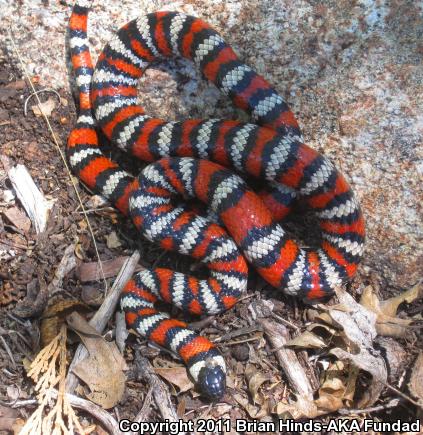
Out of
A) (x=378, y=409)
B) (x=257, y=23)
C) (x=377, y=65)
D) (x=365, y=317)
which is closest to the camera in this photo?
(x=378, y=409)

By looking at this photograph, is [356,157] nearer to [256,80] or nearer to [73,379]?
[256,80]

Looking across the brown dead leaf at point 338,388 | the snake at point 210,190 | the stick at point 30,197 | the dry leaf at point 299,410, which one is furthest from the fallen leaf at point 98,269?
the brown dead leaf at point 338,388

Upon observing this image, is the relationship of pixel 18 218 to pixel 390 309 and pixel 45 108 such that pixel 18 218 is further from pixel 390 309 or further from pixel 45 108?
pixel 390 309

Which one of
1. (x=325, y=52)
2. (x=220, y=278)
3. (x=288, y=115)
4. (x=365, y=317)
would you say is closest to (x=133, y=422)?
(x=220, y=278)

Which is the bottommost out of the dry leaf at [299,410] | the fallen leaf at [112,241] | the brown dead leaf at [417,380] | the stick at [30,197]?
the dry leaf at [299,410]

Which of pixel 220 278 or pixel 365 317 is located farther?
pixel 220 278

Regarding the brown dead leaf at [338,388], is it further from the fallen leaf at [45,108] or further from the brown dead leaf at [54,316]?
the fallen leaf at [45,108]

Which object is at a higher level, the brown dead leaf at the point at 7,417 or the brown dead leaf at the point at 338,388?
the brown dead leaf at the point at 338,388
